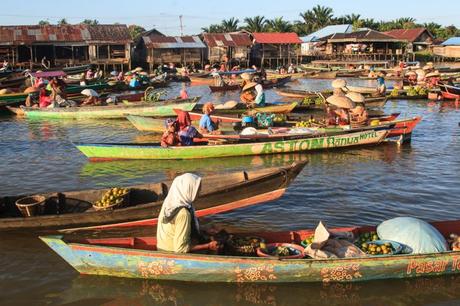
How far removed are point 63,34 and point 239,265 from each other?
38.7m

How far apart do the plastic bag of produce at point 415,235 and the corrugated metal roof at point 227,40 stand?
135ft

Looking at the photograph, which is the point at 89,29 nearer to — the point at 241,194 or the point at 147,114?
the point at 147,114

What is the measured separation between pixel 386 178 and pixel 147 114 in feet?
36.2

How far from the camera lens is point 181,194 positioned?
573 cm

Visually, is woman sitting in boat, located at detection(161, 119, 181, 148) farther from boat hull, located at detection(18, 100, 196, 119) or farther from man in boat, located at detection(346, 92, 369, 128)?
boat hull, located at detection(18, 100, 196, 119)

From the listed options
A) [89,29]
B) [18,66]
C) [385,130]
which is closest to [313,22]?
[89,29]

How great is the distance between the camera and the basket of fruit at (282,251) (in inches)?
242

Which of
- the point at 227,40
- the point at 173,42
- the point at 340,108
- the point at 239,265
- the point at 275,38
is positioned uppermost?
the point at 275,38

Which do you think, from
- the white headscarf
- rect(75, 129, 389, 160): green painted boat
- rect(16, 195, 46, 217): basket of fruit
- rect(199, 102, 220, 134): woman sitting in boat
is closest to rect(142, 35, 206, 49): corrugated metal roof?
rect(199, 102, 220, 134): woman sitting in boat

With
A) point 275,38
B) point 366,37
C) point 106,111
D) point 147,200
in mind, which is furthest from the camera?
point 275,38

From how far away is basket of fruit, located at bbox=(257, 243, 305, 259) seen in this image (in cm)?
616

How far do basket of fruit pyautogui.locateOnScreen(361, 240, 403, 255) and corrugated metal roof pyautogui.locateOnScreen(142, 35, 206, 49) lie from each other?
39.5 metres

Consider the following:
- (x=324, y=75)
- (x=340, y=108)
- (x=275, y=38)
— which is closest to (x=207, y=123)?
(x=340, y=108)

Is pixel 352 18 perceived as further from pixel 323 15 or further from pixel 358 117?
pixel 358 117
